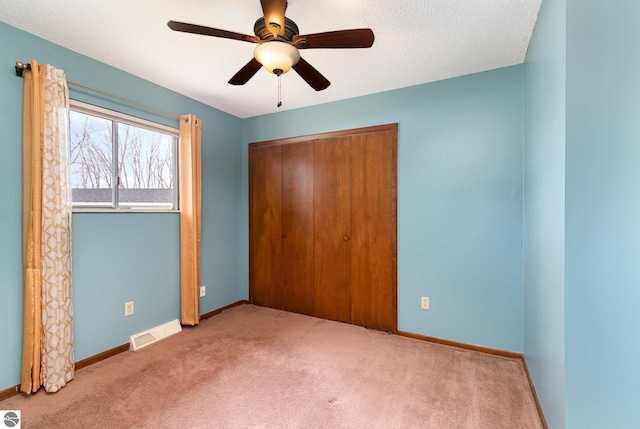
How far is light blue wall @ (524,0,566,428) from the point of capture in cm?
117

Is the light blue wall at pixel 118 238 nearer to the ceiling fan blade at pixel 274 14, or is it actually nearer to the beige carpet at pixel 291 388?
the beige carpet at pixel 291 388

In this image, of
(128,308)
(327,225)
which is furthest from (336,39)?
(128,308)

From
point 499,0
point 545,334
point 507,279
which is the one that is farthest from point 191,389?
point 499,0

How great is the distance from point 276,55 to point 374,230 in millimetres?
1882

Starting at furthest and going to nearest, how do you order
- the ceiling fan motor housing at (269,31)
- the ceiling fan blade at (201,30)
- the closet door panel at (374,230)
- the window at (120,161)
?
1. the closet door panel at (374,230)
2. the window at (120,161)
3. the ceiling fan motor housing at (269,31)
4. the ceiling fan blade at (201,30)

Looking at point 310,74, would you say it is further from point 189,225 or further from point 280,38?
point 189,225

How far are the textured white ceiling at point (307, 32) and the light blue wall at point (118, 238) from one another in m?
0.18

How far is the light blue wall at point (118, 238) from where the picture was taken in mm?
1748

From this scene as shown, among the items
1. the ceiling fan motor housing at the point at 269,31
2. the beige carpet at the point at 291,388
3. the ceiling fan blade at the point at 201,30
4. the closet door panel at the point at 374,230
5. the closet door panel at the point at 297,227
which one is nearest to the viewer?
the ceiling fan blade at the point at 201,30

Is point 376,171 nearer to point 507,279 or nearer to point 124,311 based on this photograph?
point 507,279

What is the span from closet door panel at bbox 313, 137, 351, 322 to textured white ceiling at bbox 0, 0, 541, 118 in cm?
75

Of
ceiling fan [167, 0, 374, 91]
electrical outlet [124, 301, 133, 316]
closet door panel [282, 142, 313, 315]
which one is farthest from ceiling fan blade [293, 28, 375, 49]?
electrical outlet [124, 301, 133, 316]

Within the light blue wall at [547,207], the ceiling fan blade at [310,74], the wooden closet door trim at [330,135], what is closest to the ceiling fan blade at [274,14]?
the ceiling fan blade at [310,74]
